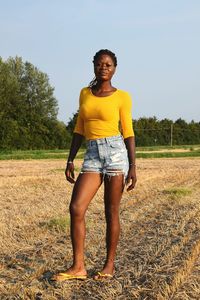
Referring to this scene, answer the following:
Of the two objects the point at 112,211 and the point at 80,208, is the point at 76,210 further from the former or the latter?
the point at 112,211

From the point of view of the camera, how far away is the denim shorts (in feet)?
16.7

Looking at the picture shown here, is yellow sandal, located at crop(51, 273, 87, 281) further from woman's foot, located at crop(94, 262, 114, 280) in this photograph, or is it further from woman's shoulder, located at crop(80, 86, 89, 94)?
woman's shoulder, located at crop(80, 86, 89, 94)

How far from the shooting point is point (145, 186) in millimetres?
15047

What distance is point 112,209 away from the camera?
5.17 m

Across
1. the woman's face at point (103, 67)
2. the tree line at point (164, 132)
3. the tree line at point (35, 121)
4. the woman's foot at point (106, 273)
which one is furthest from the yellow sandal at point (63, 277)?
the tree line at point (164, 132)

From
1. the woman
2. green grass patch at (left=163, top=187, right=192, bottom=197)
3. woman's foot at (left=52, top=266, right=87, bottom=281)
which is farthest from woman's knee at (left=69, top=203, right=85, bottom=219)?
green grass patch at (left=163, top=187, right=192, bottom=197)

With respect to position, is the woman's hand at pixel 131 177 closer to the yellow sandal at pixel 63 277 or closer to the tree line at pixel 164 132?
the yellow sandal at pixel 63 277

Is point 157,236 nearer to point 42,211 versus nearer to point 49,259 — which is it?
point 49,259

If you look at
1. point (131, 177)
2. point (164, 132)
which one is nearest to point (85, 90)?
point (131, 177)

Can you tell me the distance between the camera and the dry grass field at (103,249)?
184 inches

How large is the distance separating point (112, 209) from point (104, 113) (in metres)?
0.93

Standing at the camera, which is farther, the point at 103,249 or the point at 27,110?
the point at 27,110

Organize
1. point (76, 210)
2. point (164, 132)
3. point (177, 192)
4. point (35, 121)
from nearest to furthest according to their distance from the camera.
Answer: point (76, 210), point (177, 192), point (35, 121), point (164, 132)

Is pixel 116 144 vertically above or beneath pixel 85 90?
beneath
